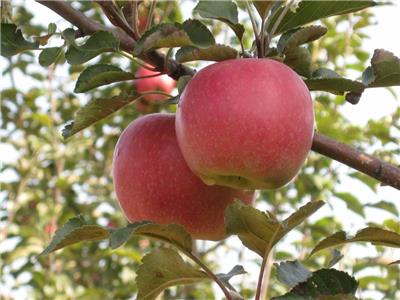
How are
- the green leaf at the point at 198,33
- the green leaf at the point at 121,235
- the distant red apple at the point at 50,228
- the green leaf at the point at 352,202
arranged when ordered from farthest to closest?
the distant red apple at the point at 50,228
the green leaf at the point at 352,202
the green leaf at the point at 198,33
the green leaf at the point at 121,235

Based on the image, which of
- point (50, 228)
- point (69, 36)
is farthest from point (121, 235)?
point (50, 228)

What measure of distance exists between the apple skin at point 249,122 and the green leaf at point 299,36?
0.04 metres

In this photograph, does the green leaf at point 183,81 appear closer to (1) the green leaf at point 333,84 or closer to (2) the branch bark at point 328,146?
(2) the branch bark at point 328,146

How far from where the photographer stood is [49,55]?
3.55ft

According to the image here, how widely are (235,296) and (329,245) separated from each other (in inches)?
6.1

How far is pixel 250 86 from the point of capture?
3.24 feet

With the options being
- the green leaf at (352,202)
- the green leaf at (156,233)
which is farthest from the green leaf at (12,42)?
the green leaf at (352,202)

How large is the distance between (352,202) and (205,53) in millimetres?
1744

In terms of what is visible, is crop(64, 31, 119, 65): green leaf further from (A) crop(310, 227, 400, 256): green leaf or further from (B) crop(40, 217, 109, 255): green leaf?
(A) crop(310, 227, 400, 256): green leaf

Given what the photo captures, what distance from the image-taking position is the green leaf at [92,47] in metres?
1.02

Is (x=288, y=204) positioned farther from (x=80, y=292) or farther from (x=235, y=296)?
(x=235, y=296)

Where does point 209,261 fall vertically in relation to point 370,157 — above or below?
below

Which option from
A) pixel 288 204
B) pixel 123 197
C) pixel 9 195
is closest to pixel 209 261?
pixel 288 204

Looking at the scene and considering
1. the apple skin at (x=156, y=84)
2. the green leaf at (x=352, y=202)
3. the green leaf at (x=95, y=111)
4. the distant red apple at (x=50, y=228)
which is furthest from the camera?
the apple skin at (x=156, y=84)
